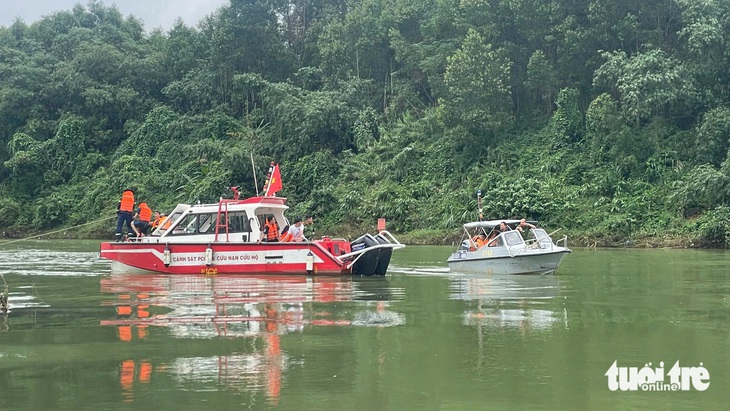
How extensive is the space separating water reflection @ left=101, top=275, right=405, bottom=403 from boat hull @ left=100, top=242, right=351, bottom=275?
0.50 m

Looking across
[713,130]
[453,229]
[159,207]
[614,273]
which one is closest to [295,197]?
[159,207]

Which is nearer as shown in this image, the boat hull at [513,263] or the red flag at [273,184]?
the boat hull at [513,263]

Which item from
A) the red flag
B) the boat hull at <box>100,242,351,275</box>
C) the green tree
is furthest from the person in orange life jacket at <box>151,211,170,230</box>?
the green tree

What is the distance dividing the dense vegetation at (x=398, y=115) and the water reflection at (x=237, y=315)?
1413cm

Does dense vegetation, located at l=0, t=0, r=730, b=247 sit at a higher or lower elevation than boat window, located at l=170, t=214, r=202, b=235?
higher

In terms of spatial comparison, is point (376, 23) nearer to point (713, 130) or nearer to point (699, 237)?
point (713, 130)

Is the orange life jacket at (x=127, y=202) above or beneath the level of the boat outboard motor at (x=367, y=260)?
above

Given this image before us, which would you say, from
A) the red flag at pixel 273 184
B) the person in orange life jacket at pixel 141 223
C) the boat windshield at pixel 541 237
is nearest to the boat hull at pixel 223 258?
the person in orange life jacket at pixel 141 223

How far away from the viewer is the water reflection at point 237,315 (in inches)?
367

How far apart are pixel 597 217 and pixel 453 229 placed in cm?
667

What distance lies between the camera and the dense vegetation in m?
39.3

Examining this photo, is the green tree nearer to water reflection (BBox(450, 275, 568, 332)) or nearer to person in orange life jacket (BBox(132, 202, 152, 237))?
person in orange life jacket (BBox(132, 202, 152, 237))

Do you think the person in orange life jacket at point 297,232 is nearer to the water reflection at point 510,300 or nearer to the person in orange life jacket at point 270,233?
the person in orange life jacket at point 270,233

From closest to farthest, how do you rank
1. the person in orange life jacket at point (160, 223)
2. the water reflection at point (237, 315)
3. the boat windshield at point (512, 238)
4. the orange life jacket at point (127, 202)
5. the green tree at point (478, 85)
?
the water reflection at point (237, 315) → the boat windshield at point (512, 238) → the orange life jacket at point (127, 202) → the person in orange life jacket at point (160, 223) → the green tree at point (478, 85)
